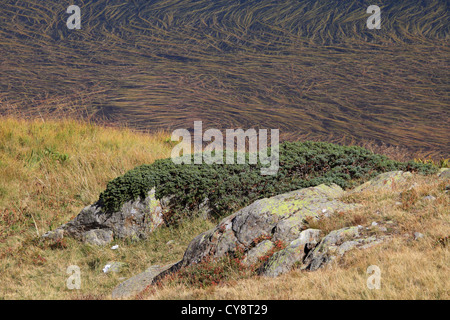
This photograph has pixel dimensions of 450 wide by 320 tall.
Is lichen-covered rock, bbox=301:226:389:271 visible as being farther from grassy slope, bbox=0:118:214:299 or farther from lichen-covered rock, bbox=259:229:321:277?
grassy slope, bbox=0:118:214:299

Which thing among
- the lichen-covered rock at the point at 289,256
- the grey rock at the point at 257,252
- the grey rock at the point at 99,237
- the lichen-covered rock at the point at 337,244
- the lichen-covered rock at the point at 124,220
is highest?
the lichen-covered rock at the point at 337,244

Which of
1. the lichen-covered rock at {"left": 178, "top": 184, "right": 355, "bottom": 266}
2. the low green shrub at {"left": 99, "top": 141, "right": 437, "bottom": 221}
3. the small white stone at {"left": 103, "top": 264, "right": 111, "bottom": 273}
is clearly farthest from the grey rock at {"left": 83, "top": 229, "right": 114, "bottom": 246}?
the lichen-covered rock at {"left": 178, "top": 184, "right": 355, "bottom": 266}

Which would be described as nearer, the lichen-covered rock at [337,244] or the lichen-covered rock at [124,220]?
the lichen-covered rock at [337,244]

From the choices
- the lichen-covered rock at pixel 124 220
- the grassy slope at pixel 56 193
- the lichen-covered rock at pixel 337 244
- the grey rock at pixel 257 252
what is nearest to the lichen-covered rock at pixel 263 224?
the grey rock at pixel 257 252

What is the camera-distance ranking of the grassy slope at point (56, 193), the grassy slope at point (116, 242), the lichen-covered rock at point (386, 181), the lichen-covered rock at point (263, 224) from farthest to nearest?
the lichen-covered rock at point (386, 181), the grassy slope at point (56, 193), the lichen-covered rock at point (263, 224), the grassy slope at point (116, 242)

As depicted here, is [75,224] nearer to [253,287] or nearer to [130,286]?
[130,286]

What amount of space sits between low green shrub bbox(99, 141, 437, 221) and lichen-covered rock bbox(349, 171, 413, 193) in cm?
42

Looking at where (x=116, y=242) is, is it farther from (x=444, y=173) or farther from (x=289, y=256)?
(x=444, y=173)

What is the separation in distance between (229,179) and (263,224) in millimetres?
1984

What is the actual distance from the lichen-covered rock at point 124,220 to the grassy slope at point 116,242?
0.56ft

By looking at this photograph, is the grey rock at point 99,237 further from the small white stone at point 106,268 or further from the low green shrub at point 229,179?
the small white stone at point 106,268

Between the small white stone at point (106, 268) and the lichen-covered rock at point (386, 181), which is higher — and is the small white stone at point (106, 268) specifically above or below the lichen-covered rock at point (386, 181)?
below

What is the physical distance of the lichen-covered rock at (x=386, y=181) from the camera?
20.8 ft

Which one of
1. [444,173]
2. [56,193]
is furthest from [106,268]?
[444,173]
